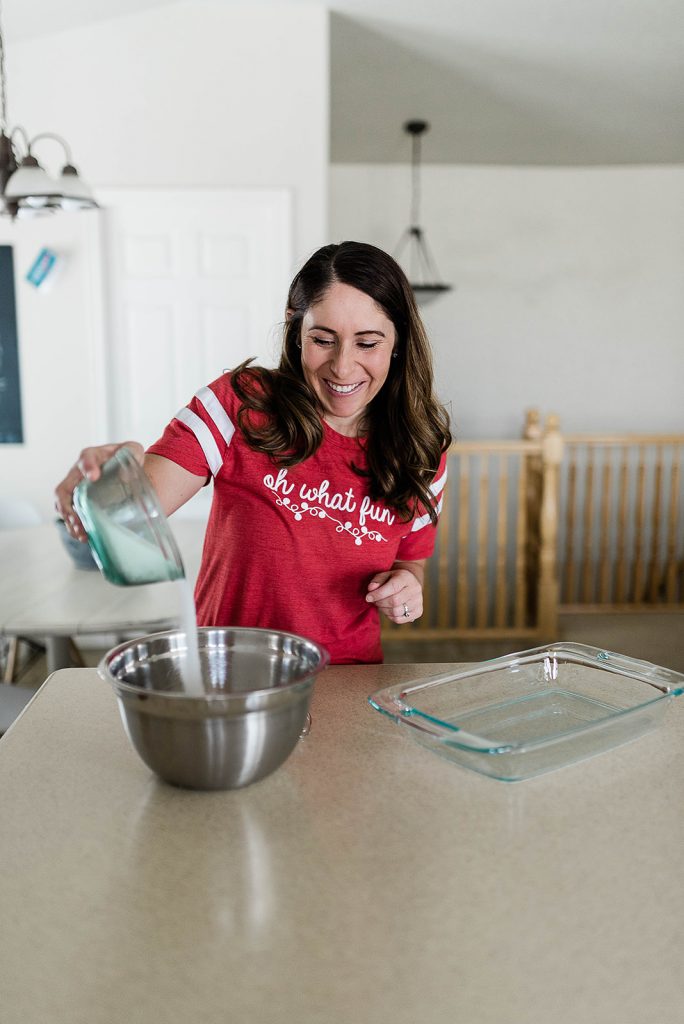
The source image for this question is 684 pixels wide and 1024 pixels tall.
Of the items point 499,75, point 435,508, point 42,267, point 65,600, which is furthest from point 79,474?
point 499,75

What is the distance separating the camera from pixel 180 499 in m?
1.45

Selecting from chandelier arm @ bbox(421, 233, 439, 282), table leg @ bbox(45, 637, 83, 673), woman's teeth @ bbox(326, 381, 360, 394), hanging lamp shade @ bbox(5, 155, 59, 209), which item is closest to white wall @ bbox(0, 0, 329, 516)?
hanging lamp shade @ bbox(5, 155, 59, 209)

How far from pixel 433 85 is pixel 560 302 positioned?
5.36ft

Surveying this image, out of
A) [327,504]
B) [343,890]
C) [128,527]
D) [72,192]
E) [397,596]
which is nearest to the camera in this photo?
[343,890]

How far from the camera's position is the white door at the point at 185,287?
372 centimetres

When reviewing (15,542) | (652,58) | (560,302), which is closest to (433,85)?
(652,58)

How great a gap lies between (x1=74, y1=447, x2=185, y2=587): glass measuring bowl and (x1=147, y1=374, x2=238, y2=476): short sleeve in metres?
0.39

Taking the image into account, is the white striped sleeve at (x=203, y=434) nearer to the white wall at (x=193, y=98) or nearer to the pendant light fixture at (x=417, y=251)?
the white wall at (x=193, y=98)

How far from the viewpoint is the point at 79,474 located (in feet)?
3.60

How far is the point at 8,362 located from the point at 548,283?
10.3 ft

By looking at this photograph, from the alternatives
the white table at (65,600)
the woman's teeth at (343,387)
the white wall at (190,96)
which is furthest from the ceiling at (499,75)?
the woman's teeth at (343,387)

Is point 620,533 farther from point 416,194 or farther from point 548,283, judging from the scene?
point 416,194

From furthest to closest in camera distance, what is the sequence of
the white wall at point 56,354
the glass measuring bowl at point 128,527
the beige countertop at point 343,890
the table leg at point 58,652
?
the white wall at point 56,354
the table leg at point 58,652
the glass measuring bowl at point 128,527
the beige countertop at point 343,890

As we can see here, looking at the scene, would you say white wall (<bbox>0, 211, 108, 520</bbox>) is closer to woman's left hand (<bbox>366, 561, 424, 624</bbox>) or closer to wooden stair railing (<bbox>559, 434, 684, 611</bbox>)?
wooden stair railing (<bbox>559, 434, 684, 611</bbox>)
